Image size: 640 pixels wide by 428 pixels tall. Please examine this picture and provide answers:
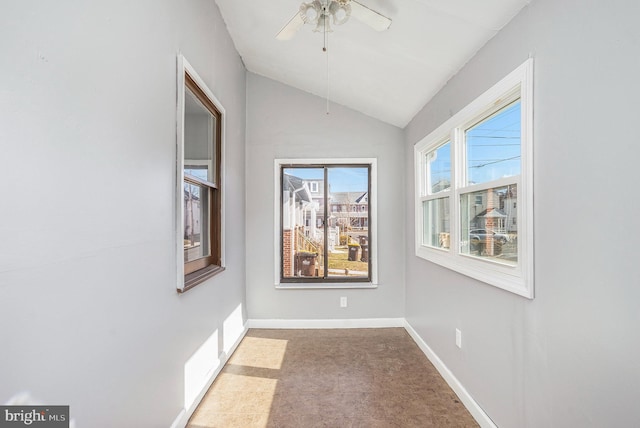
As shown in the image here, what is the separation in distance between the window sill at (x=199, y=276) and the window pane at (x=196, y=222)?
4.5 inches

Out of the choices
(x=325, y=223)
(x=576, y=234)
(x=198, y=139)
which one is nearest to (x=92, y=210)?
(x=198, y=139)

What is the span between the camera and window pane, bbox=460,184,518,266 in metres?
1.70

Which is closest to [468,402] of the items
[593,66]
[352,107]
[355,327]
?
[355,327]

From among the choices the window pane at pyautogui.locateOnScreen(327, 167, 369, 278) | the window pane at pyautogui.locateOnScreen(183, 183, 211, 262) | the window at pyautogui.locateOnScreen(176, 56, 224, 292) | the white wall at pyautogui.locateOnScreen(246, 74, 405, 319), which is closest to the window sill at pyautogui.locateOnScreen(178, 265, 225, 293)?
the window at pyautogui.locateOnScreen(176, 56, 224, 292)

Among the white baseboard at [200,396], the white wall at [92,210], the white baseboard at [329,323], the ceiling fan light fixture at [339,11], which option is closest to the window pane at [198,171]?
the white wall at [92,210]

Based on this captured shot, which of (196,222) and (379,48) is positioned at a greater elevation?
(379,48)

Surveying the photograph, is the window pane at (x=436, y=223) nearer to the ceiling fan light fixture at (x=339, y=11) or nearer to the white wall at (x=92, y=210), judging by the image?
the ceiling fan light fixture at (x=339, y=11)

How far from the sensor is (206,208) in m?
2.57

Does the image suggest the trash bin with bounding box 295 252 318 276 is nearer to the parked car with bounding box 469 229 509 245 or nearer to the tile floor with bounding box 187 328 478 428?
the tile floor with bounding box 187 328 478 428

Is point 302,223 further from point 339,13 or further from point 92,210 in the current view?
point 92,210

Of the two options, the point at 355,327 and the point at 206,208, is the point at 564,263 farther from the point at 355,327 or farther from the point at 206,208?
the point at 355,327

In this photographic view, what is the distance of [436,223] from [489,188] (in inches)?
39.8

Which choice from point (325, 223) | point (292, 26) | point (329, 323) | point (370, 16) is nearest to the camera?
point (370, 16)

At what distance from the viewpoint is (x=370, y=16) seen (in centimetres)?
170
